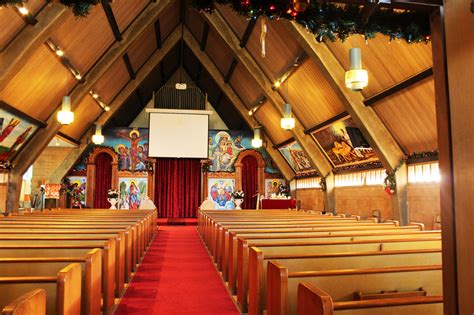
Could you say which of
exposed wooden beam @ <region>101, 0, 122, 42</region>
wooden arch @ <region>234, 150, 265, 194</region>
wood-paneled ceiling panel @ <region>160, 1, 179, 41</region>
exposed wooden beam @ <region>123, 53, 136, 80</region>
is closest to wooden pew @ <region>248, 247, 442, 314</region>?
exposed wooden beam @ <region>101, 0, 122, 42</region>

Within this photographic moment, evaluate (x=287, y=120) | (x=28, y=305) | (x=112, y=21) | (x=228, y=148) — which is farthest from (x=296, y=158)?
(x=28, y=305)

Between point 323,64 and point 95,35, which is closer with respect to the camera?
point 323,64

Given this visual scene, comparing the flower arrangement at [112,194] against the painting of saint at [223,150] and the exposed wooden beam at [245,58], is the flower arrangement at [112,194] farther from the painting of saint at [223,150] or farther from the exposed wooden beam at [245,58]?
the exposed wooden beam at [245,58]

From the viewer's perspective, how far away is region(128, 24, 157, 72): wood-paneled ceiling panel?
1024 centimetres

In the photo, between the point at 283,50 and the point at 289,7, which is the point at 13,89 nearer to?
the point at 283,50

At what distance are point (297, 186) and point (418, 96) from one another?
7.75 meters

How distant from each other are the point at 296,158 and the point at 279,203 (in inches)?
62.9

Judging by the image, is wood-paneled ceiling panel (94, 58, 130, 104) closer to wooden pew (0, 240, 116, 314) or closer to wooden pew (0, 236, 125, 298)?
wooden pew (0, 236, 125, 298)

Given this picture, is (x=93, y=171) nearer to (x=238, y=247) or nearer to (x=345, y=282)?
(x=238, y=247)

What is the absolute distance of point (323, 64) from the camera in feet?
23.7

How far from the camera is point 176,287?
13.7 ft

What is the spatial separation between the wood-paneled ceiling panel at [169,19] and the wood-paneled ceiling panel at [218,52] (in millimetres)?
1117

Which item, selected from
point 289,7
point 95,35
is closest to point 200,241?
point 95,35

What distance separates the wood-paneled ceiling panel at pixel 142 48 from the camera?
403 inches
